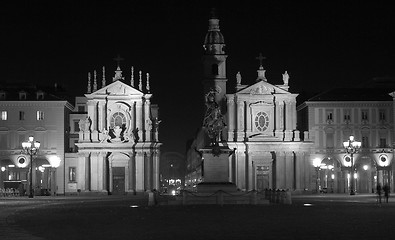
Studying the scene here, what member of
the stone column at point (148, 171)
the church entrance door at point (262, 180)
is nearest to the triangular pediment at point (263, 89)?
the church entrance door at point (262, 180)

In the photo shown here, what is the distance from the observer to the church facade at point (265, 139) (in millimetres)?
107188

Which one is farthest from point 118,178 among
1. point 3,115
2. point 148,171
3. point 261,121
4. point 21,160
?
point 261,121

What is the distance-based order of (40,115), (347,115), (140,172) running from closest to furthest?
(140,172) < (40,115) < (347,115)

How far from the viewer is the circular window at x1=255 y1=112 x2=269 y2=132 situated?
357 ft

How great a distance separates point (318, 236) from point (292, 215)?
12784 millimetres

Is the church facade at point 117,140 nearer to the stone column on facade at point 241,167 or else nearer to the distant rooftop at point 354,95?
the stone column on facade at point 241,167

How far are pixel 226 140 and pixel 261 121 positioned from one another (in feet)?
17.6

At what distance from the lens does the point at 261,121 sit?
10900 cm

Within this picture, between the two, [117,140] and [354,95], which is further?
[354,95]

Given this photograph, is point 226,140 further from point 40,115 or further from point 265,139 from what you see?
point 40,115

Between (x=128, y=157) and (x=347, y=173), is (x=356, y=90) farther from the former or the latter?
(x=128, y=157)

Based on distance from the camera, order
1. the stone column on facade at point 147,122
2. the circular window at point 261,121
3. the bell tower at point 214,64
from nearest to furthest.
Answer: the stone column on facade at point 147,122
the circular window at point 261,121
the bell tower at point 214,64

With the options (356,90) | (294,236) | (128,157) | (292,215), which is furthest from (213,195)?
(356,90)

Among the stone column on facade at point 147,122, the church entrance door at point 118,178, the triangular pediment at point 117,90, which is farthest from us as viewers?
the church entrance door at point 118,178
